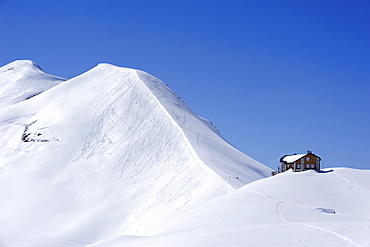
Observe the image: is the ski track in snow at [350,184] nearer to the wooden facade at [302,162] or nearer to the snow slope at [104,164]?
the snow slope at [104,164]

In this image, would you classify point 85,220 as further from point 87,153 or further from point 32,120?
point 32,120

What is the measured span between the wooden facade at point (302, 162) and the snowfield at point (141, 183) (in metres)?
3.31

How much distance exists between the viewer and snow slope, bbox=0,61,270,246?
40250 millimetres

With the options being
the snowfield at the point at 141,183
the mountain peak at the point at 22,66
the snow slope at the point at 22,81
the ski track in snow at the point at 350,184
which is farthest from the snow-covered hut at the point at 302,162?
the mountain peak at the point at 22,66

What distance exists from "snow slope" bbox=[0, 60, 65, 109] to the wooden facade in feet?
199

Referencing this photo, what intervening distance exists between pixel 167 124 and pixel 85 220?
1977cm

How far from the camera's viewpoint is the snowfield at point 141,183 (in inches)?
838

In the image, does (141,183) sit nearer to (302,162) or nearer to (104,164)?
(104,164)

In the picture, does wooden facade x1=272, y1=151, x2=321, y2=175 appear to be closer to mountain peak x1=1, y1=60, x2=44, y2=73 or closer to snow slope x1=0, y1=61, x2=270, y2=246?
snow slope x1=0, y1=61, x2=270, y2=246

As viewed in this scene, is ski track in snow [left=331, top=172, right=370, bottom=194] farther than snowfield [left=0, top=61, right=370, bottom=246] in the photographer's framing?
Yes

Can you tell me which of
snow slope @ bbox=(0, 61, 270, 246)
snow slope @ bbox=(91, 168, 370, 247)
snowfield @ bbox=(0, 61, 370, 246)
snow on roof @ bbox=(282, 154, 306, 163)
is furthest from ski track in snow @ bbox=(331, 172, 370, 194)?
snow on roof @ bbox=(282, 154, 306, 163)

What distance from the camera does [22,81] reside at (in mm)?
108562

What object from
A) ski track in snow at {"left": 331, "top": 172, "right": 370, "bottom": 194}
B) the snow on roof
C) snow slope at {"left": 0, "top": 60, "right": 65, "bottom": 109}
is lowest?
ski track in snow at {"left": 331, "top": 172, "right": 370, "bottom": 194}

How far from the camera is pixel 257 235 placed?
52.4ft
